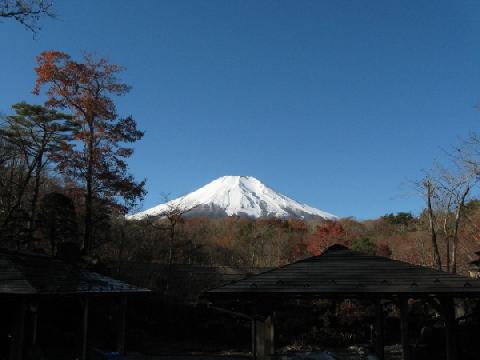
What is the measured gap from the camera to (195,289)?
2098 centimetres

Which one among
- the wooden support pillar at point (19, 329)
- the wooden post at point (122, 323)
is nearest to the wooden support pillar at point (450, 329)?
the wooden post at point (122, 323)

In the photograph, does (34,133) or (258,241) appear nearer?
(34,133)

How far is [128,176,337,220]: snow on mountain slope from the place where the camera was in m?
65.1

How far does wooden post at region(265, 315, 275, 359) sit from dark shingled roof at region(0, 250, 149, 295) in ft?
14.8

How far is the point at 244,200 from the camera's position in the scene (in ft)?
258

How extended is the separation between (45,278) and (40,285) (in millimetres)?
786

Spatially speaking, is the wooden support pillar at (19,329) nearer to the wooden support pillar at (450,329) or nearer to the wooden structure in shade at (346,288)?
the wooden structure in shade at (346,288)

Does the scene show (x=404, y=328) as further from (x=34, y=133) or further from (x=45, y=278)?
(x=34, y=133)

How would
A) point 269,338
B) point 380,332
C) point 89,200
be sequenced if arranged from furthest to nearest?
point 89,200 → point 380,332 → point 269,338

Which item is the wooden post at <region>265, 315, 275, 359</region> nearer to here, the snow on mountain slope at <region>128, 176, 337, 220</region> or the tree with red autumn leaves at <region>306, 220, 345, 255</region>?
the tree with red autumn leaves at <region>306, 220, 345, 255</region>

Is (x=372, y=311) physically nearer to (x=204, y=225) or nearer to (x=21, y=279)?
(x=21, y=279)

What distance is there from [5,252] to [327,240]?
1847cm

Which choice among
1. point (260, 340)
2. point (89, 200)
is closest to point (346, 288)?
point (260, 340)

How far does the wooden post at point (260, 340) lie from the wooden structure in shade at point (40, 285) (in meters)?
4.32
